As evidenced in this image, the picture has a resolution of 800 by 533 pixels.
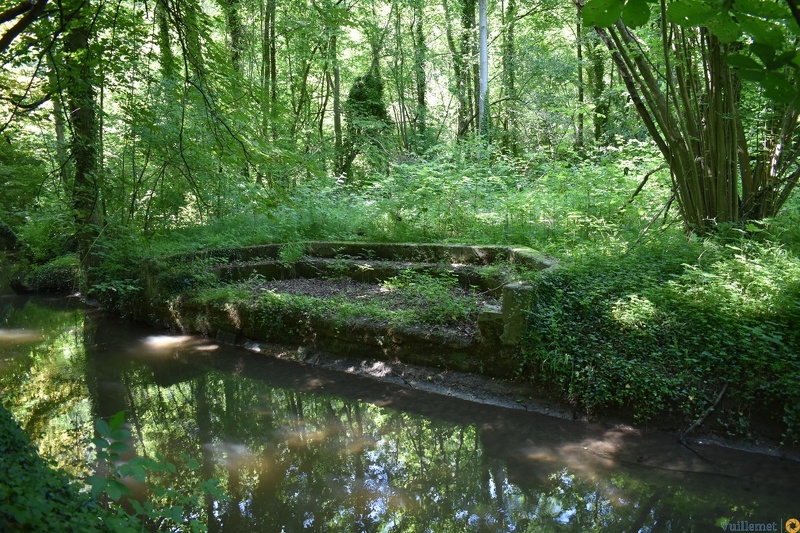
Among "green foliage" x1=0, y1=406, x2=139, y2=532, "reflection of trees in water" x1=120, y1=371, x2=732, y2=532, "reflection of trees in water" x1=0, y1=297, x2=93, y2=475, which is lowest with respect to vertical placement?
"reflection of trees in water" x1=120, y1=371, x2=732, y2=532

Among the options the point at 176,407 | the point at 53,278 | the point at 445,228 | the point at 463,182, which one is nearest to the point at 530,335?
the point at 176,407

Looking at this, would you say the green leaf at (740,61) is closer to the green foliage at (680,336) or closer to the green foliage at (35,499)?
the green foliage at (35,499)

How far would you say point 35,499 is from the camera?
5.84ft

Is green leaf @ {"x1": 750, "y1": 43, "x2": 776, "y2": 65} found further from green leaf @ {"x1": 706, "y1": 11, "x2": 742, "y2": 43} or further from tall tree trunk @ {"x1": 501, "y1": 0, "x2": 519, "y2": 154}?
tall tree trunk @ {"x1": 501, "y1": 0, "x2": 519, "y2": 154}

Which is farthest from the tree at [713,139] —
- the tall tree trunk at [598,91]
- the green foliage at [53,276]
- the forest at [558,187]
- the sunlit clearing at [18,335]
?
the green foliage at [53,276]

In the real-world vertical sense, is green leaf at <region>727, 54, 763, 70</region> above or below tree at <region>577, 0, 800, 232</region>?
below

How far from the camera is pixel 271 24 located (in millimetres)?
15555

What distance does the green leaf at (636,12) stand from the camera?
4.03ft

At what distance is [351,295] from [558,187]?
15.8 feet

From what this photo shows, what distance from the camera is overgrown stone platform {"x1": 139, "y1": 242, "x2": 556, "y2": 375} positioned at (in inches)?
231

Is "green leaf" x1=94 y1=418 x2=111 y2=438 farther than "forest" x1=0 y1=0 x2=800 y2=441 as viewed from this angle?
No

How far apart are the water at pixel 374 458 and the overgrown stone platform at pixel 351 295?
22.5 inches

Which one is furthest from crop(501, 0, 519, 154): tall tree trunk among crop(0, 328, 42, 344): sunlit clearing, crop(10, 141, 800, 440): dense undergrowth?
crop(0, 328, 42, 344): sunlit clearing

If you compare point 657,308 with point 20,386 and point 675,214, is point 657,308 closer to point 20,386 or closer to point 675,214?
point 675,214
